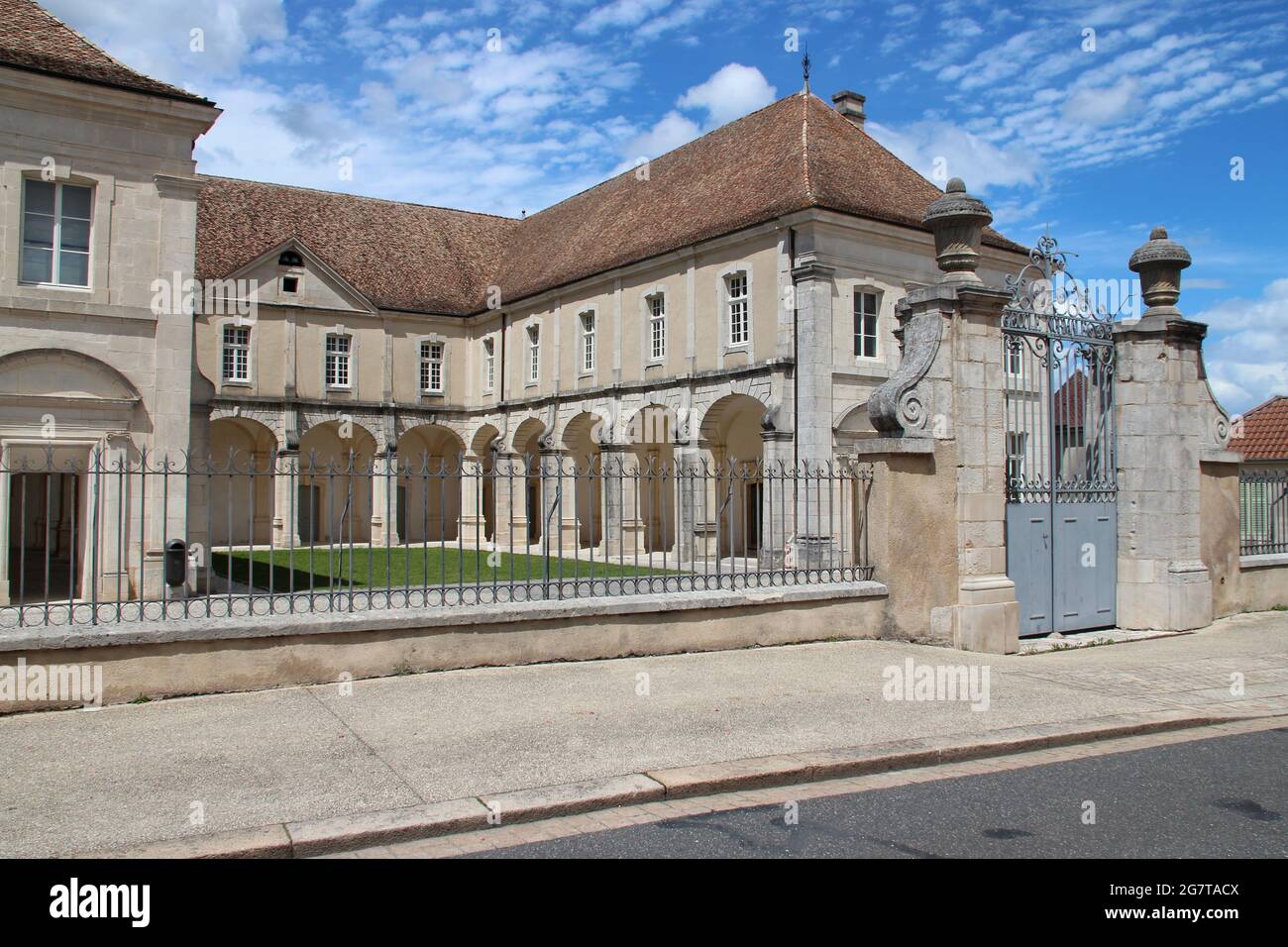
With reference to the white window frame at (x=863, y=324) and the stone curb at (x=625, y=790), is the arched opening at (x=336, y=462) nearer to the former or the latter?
the white window frame at (x=863, y=324)

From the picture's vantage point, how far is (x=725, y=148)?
25734mm

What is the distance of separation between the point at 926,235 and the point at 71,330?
16496mm

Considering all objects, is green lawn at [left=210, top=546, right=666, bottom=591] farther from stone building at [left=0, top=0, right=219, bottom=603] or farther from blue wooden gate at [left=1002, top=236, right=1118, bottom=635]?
blue wooden gate at [left=1002, top=236, right=1118, bottom=635]

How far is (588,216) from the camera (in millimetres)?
30969

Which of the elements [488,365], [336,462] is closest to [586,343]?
[488,365]

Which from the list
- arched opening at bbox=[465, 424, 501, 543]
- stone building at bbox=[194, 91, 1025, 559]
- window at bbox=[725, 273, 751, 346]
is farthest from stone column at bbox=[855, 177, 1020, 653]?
arched opening at bbox=[465, 424, 501, 543]

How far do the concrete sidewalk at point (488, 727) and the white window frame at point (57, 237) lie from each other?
780 cm

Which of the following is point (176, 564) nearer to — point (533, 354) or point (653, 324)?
point (653, 324)

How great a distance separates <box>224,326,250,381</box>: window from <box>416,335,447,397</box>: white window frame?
5182 millimetres

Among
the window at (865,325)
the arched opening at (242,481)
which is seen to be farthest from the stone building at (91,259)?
the window at (865,325)

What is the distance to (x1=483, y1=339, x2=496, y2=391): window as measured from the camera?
32.8 meters

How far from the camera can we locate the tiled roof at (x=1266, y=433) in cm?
2680

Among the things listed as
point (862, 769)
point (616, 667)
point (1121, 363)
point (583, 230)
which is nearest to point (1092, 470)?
point (1121, 363)
